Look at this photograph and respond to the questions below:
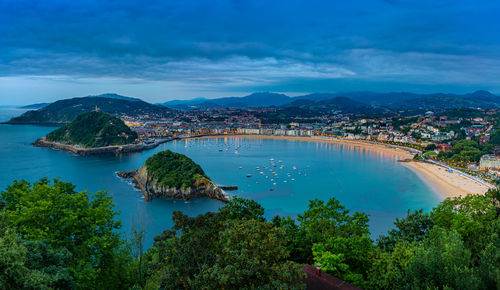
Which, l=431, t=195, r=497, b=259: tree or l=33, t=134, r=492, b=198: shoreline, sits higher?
l=431, t=195, r=497, b=259: tree

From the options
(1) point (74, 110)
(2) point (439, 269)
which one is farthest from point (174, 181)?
(1) point (74, 110)

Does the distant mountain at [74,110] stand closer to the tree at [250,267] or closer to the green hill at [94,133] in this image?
the green hill at [94,133]

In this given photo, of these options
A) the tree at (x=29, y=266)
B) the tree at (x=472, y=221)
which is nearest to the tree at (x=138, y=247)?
the tree at (x=29, y=266)

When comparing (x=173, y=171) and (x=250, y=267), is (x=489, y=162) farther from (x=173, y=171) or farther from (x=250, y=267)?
(x=250, y=267)

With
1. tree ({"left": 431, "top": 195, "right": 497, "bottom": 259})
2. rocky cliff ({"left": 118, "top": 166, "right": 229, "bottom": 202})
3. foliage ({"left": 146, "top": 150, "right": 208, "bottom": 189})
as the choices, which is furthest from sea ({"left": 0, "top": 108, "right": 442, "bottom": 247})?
tree ({"left": 431, "top": 195, "right": 497, "bottom": 259})

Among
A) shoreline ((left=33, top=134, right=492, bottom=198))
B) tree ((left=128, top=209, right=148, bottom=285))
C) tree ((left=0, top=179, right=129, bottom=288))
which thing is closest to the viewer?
tree ((left=0, top=179, right=129, bottom=288))

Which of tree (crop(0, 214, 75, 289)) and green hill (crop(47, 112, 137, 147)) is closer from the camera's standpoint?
tree (crop(0, 214, 75, 289))

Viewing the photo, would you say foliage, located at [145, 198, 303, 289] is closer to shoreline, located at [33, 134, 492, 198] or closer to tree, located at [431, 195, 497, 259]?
tree, located at [431, 195, 497, 259]
